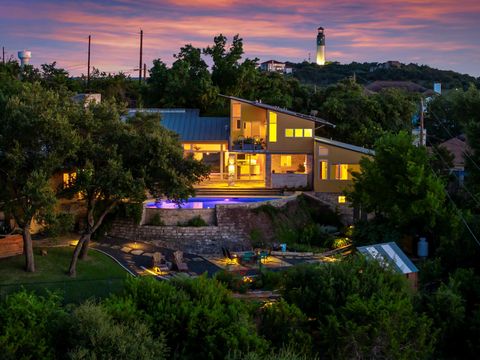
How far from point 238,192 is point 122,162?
36.9 feet

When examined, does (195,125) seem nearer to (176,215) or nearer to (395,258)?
(176,215)

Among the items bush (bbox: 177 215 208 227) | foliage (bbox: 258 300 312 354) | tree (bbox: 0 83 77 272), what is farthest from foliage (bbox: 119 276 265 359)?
bush (bbox: 177 215 208 227)

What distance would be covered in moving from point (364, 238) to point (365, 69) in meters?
82.1

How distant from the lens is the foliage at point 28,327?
13.0 meters

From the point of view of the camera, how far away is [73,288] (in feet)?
69.6

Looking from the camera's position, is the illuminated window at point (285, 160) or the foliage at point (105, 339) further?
the illuminated window at point (285, 160)

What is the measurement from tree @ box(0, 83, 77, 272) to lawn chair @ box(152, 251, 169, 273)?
5.46 meters

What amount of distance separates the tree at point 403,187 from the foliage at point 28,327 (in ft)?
53.0

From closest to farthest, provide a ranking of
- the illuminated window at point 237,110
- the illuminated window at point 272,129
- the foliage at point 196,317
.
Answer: the foliage at point 196,317 < the illuminated window at point 272,129 < the illuminated window at point 237,110

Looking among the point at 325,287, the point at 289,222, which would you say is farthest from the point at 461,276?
the point at 289,222

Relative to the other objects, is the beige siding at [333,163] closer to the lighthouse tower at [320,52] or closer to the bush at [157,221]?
the bush at [157,221]

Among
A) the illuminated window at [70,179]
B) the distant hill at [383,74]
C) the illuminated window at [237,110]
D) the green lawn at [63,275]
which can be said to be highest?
the distant hill at [383,74]

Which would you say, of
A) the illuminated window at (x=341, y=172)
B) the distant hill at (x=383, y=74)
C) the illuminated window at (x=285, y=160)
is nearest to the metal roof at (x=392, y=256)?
the illuminated window at (x=341, y=172)

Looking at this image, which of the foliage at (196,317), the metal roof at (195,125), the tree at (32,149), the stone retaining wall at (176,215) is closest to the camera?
the foliage at (196,317)
